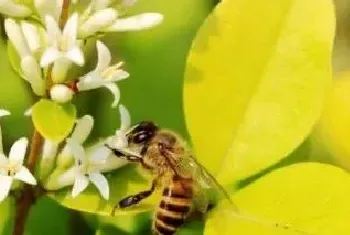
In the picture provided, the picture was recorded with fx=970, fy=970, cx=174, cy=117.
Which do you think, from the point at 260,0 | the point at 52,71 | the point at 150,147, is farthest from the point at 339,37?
the point at 52,71

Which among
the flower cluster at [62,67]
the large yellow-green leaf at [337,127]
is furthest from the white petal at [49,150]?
the large yellow-green leaf at [337,127]

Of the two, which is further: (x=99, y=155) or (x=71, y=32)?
(x=99, y=155)

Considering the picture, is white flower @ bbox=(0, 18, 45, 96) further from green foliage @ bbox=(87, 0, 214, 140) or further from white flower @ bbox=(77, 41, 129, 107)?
green foliage @ bbox=(87, 0, 214, 140)

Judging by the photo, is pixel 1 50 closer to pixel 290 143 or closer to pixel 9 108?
pixel 9 108

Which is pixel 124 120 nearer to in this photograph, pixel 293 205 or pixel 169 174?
pixel 169 174

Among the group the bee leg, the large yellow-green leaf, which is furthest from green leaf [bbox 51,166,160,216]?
the large yellow-green leaf

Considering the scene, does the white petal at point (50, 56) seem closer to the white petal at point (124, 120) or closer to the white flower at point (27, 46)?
the white flower at point (27, 46)

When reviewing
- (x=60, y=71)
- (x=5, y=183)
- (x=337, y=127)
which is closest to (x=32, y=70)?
(x=60, y=71)
